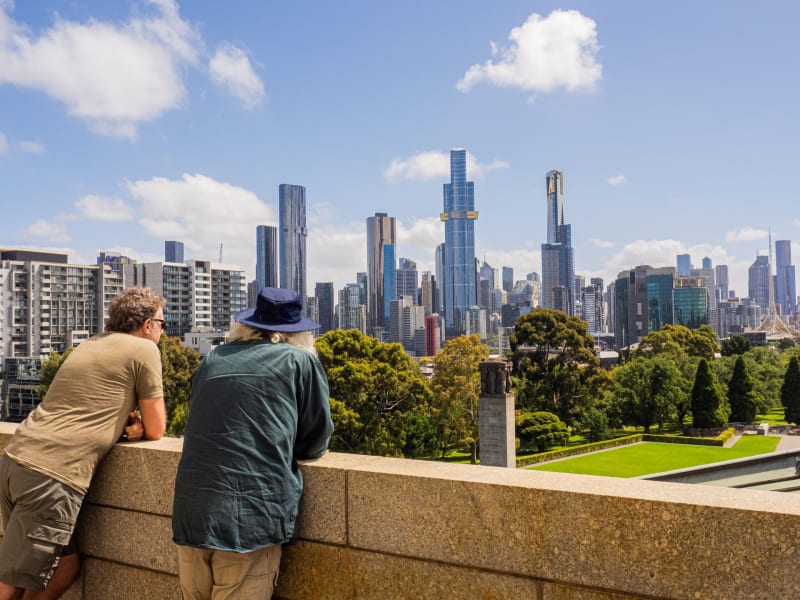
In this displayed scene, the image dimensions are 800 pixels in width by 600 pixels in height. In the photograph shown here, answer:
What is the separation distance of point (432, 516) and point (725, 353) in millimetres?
97657

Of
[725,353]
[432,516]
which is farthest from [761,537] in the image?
[725,353]

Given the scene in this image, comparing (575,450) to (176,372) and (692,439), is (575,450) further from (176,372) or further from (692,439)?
(176,372)

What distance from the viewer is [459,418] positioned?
3647cm

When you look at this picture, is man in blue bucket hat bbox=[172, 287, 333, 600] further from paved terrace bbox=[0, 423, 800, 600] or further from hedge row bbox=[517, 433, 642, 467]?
hedge row bbox=[517, 433, 642, 467]

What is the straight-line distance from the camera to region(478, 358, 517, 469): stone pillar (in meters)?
26.4

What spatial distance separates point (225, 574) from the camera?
331 centimetres

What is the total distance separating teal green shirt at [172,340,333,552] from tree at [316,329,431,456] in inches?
1049

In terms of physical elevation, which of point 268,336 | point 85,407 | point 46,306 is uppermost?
point 46,306

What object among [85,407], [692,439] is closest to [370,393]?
[692,439]

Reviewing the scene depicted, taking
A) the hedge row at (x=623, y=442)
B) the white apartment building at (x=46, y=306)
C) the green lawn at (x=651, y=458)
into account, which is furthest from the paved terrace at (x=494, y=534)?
the white apartment building at (x=46, y=306)

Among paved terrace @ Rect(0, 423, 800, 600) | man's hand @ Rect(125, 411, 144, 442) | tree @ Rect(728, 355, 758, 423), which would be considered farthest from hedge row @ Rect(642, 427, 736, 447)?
man's hand @ Rect(125, 411, 144, 442)

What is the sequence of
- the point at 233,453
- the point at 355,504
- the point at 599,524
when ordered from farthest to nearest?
the point at 355,504 < the point at 233,453 < the point at 599,524

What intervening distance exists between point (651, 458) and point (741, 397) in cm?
1706

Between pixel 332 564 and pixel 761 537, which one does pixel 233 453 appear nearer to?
pixel 332 564
